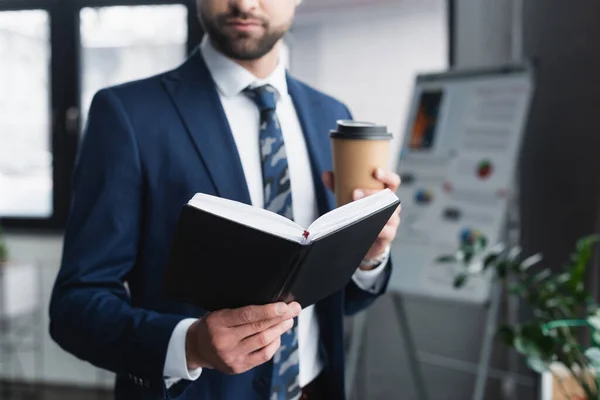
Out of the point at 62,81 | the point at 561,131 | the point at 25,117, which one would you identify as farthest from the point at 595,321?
the point at 25,117

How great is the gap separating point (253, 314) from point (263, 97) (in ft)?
1.68

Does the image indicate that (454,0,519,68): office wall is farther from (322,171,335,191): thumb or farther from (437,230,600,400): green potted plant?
(322,171,335,191): thumb

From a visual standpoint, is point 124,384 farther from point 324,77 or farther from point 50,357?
point 50,357

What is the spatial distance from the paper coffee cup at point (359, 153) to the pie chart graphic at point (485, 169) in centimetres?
149

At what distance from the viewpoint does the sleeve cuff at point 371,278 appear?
1.21 meters

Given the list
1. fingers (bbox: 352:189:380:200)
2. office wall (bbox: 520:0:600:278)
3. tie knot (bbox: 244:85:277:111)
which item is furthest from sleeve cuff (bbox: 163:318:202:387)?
office wall (bbox: 520:0:600:278)

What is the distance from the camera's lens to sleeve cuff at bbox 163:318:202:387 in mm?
910

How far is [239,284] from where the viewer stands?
30.7 inches

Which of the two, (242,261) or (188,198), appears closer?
(242,261)

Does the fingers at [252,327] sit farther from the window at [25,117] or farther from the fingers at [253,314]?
the window at [25,117]

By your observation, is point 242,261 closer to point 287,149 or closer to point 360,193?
point 360,193

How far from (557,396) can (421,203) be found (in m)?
1.05

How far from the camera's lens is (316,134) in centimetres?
127

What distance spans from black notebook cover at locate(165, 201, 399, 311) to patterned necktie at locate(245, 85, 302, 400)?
0.27m
